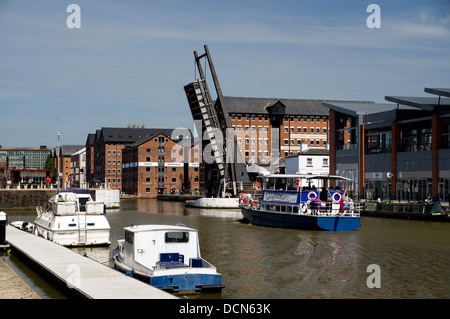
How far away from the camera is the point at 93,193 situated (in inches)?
3531

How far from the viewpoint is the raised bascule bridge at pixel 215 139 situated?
2749 inches

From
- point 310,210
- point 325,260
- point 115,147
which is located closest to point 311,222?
point 310,210

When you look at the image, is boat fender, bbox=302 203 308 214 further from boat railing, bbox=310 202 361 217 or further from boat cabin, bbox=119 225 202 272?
boat cabin, bbox=119 225 202 272

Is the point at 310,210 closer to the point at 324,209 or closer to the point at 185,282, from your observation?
the point at 324,209

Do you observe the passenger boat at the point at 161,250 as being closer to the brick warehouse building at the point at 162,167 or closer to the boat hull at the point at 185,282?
the boat hull at the point at 185,282

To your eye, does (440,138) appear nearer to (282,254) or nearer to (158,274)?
(282,254)

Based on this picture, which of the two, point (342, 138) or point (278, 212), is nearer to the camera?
point (278, 212)

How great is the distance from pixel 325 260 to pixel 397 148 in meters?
43.4

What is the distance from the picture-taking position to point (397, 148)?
69.2 meters

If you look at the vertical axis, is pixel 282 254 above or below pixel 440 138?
below
